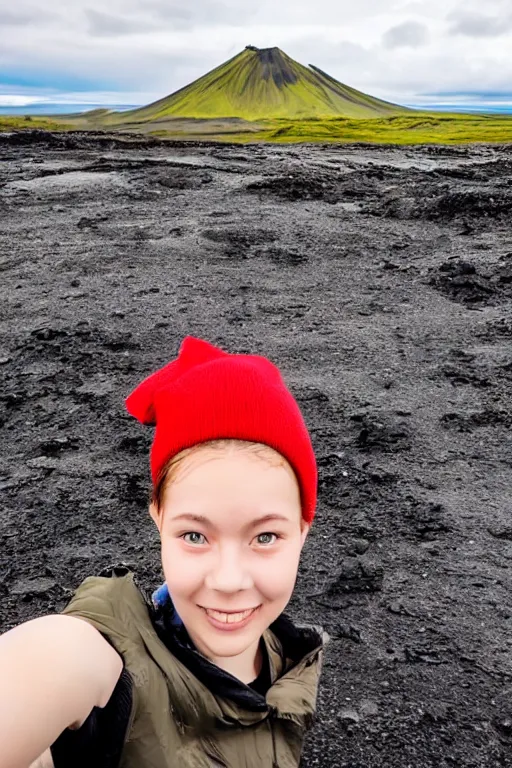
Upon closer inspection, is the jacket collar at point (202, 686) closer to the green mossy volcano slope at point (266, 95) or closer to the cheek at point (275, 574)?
the cheek at point (275, 574)

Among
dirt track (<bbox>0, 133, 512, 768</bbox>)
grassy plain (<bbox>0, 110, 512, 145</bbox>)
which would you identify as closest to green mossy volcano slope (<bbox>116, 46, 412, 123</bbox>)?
grassy plain (<bbox>0, 110, 512, 145</bbox>)

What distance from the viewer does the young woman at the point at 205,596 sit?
1225mm

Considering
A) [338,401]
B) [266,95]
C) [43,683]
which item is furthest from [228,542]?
[266,95]

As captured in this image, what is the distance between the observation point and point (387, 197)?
948 centimetres

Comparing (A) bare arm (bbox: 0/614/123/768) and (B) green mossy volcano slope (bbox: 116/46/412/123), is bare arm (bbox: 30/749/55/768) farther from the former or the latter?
(B) green mossy volcano slope (bbox: 116/46/412/123)

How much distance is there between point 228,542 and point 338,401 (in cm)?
302

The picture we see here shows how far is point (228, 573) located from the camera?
133 centimetres

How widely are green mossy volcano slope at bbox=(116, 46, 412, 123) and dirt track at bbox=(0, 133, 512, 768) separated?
306 ft

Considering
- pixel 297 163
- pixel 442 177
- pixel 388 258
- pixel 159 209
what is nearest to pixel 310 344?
pixel 388 258

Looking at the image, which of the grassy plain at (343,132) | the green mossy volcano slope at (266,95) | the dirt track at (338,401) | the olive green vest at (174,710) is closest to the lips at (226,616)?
the olive green vest at (174,710)

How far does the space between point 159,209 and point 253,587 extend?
324 inches

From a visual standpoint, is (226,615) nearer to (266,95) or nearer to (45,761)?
(45,761)

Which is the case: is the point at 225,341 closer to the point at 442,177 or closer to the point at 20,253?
the point at 20,253

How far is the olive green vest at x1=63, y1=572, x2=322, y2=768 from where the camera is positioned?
1.26 meters
